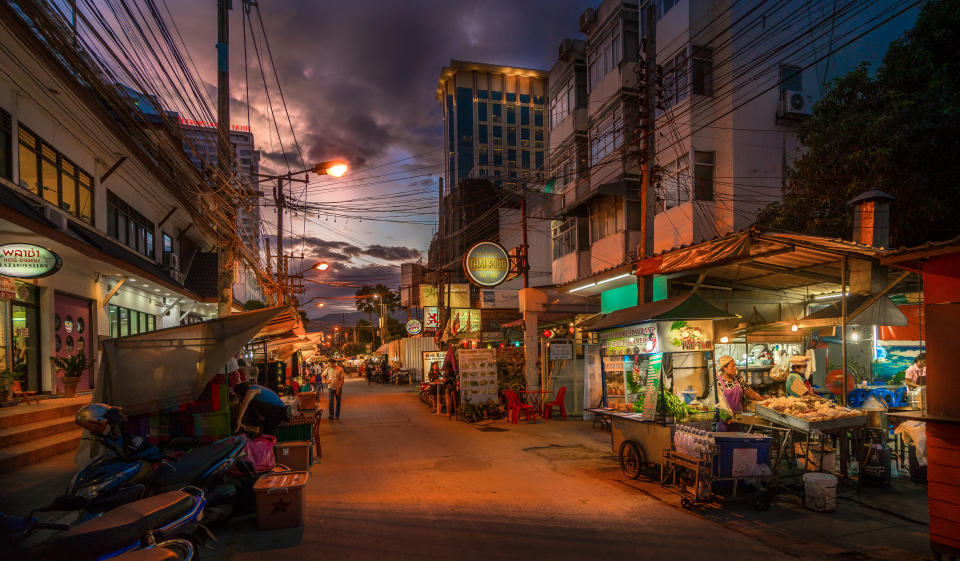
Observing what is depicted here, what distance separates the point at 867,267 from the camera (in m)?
9.27

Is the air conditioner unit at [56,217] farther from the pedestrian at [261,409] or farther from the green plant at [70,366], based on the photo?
the pedestrian at [261,409]

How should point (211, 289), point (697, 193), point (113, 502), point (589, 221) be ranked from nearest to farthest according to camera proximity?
1. point (113, 502)
2. point (697, 193)
3. point (211, 289)
4. point (589, 221)

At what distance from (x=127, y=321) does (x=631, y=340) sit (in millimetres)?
16943

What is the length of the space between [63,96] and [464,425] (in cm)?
1328

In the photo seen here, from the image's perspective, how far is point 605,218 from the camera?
78.1 feet

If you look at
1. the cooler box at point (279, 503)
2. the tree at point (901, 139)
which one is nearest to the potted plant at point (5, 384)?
the cooler box at point (279, 503)

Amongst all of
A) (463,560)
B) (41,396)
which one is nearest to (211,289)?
(41,396)

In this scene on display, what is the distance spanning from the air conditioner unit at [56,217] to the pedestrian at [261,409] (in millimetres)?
6625

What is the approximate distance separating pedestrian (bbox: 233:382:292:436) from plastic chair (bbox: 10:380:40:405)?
5034 millimetres

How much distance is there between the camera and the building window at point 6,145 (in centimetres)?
1089

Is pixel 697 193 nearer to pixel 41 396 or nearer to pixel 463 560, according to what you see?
pixel 463 560

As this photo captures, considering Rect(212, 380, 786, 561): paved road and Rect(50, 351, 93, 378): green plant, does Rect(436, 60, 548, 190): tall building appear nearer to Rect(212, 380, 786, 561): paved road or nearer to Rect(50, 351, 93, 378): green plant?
Rect(50, 351, 93, 378): green plant

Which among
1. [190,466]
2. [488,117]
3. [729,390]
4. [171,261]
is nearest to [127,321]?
[171,261]

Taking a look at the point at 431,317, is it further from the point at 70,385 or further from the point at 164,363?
the point at 164,363
